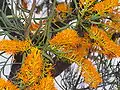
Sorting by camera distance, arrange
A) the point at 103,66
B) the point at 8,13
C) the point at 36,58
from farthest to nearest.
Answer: the point at 103,66, the point at 8,13, the point at 36,58

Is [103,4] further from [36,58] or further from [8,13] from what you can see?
[8,13]

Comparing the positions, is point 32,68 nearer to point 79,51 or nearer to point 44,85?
point 44,85

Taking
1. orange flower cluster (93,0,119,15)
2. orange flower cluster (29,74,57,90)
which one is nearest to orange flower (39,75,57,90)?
orange flower cluster (29,74,57,90)

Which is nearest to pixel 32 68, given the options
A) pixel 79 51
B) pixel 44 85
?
pixel 44 85

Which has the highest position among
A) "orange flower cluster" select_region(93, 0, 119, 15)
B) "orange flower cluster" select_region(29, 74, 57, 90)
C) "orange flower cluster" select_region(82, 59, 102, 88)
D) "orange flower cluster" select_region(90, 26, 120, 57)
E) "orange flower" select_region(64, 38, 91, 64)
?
"orange flower cluster" select_region(93, 0, 119, 15)

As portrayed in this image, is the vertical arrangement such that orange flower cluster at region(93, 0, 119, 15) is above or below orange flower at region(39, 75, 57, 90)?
above

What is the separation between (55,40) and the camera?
0.37 meters

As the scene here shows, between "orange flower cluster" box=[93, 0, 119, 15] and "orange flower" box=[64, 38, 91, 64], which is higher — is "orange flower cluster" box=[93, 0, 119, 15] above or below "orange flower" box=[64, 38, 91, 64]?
above

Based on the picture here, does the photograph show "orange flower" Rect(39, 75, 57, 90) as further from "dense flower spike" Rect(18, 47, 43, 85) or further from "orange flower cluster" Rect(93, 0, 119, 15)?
"orange flower cluster" Rect(93, 0, 119, 15)

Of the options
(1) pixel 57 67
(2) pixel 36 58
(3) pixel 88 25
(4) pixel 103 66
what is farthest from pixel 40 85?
(4) pixel 103 66

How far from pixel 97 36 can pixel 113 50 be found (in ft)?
0.12

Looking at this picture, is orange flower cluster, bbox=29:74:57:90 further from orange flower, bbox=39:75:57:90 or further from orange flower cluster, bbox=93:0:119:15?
orange flower cluster, bbox=93:0:119:15

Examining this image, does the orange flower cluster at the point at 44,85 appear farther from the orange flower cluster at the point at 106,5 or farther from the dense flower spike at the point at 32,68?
the orange flower cluster at the point at 106,5

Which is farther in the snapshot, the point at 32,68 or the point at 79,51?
the point at 79,51
